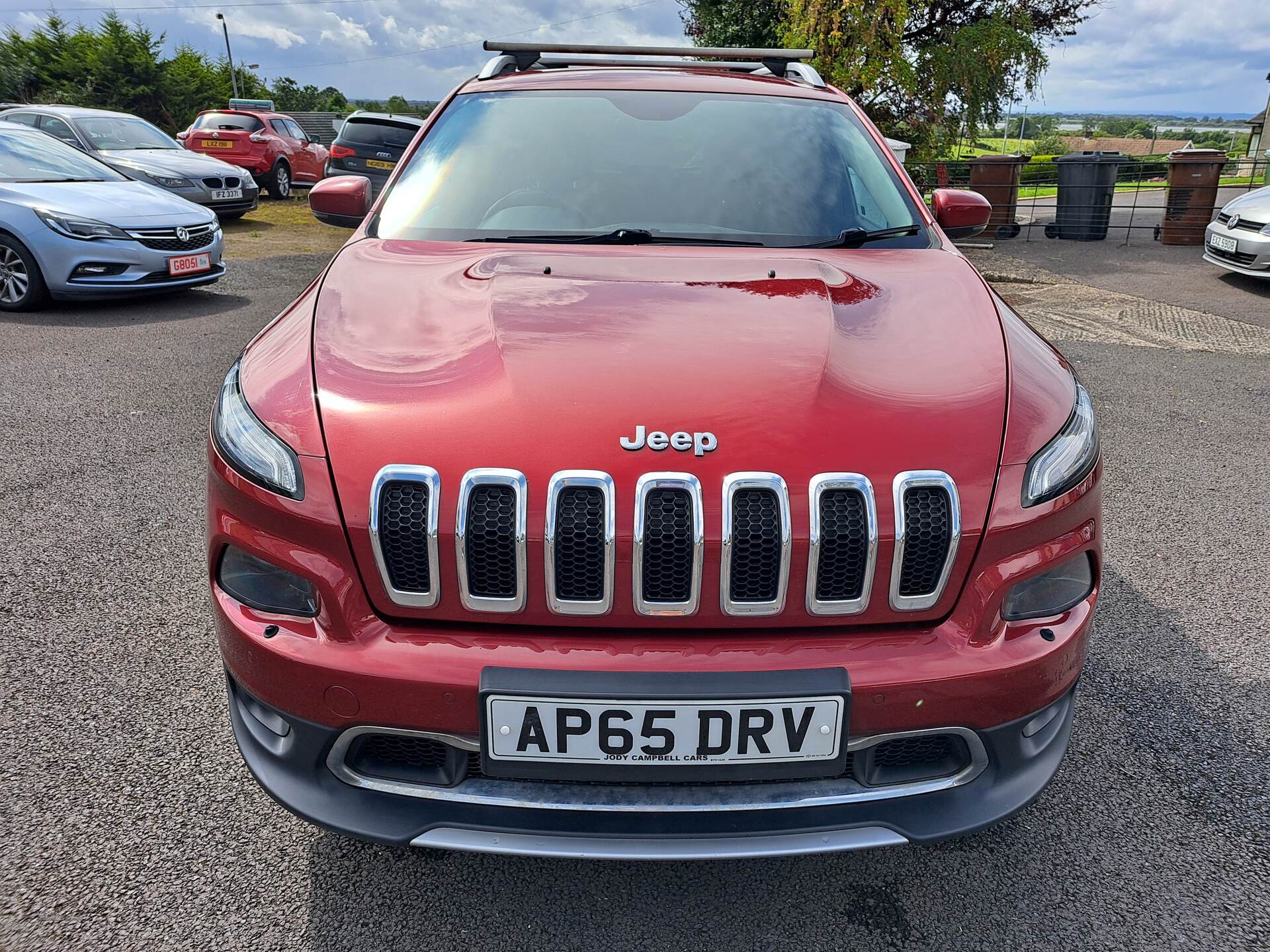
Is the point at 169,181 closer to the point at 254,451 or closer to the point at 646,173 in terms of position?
the point at 646,173

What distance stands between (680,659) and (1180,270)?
11421mm

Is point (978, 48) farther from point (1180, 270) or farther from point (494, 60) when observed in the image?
point (494, 60)

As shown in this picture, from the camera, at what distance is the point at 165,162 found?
1191 cm

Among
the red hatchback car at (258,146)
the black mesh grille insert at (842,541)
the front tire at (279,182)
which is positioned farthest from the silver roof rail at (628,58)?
the front tire at (279,182)

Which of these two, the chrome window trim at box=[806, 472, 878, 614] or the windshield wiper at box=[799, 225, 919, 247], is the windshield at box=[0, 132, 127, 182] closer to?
the windshield wiper at box=[799, 225, 919, 247]

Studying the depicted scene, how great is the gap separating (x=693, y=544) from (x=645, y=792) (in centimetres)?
44

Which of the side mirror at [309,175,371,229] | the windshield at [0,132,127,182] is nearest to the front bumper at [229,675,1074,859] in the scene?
the side mirror at [309,175,371,229]

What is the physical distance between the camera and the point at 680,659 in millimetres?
1567

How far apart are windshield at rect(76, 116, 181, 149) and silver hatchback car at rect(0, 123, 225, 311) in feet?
13.2

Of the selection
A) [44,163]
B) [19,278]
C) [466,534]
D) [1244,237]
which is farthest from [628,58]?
[1244,237]

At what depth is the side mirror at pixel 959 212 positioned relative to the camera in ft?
10.4

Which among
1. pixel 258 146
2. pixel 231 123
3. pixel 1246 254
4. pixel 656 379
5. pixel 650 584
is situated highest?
pixel 231 123

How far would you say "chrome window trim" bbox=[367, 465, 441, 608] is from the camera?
1563 mm

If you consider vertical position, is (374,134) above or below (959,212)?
above
